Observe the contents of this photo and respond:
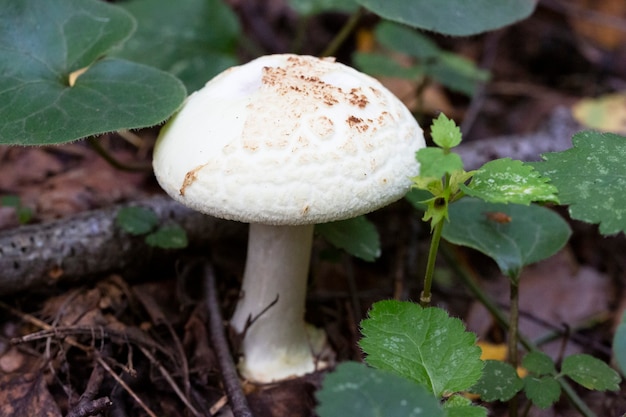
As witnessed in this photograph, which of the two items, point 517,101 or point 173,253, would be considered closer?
point 173,253

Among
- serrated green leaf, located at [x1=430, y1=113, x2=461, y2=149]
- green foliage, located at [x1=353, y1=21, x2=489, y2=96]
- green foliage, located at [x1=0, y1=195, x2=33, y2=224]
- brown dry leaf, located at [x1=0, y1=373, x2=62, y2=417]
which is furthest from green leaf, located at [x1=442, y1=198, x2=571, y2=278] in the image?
green foliage, located at [x1=0, y1=195, x2=33, y2=224]

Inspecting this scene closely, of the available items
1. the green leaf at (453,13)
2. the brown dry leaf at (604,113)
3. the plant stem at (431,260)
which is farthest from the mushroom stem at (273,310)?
the brown dry leaf at (604,113)

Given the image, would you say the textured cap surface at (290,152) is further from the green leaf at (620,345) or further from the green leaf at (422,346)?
the green leaf at (620,345)

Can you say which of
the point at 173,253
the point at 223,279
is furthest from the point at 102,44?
the point at 223,279

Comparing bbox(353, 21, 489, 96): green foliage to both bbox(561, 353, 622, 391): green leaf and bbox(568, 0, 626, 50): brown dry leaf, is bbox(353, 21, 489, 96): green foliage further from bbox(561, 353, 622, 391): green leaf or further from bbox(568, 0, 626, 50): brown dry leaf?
bbox(568, 0, 626, 50): brown dry leaf

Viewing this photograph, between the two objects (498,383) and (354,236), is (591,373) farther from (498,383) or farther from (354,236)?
(354,236)

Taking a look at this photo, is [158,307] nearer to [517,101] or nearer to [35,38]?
[35,38]
